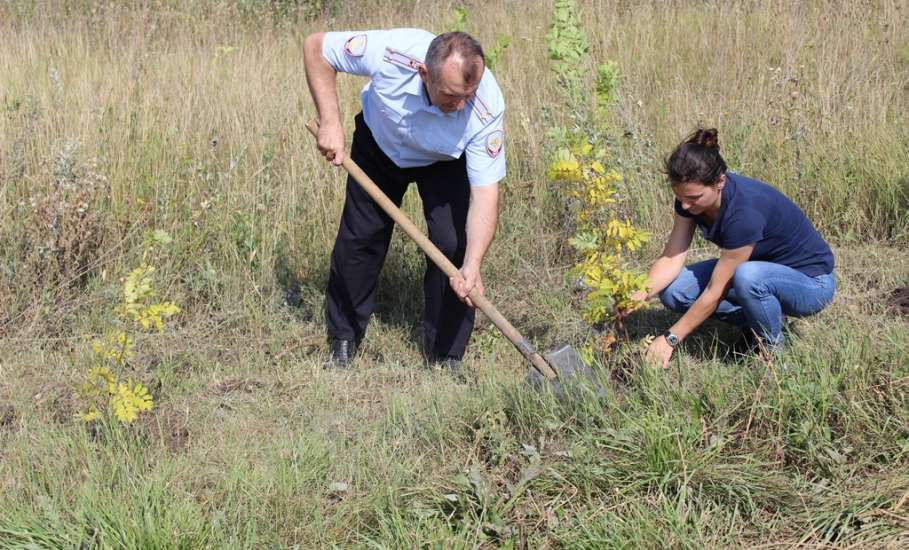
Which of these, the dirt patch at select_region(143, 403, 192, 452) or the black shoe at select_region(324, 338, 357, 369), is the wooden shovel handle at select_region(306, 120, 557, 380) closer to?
the black shoe at select_region(324, 338, 357, 369)

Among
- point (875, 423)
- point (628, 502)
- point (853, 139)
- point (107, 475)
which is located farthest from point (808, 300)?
point (107, 475)

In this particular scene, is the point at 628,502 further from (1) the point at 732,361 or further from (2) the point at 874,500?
(1) the point at 732,361

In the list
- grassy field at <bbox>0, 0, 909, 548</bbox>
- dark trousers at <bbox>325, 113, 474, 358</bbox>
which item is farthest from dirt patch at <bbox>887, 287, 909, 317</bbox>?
dark trousers at <bbox>325, 113, 474, 358</bbox>

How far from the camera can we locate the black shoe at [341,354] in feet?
15.6

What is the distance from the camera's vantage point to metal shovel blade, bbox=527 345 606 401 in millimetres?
3760

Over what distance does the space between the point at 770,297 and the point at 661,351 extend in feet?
1.73

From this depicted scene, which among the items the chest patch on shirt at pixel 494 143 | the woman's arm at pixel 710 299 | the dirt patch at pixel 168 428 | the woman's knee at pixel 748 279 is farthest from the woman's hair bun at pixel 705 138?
the dirt patch at pixel 168 428

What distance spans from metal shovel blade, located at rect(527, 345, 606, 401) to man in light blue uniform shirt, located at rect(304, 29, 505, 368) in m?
0.44

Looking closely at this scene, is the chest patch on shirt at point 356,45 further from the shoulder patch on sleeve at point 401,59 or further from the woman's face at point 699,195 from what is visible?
the woman's face at point 699,195

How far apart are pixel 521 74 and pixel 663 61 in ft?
3.43

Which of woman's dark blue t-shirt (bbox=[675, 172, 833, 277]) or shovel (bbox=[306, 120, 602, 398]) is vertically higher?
woman's dark blue t-shirt (bbox=[675, 172, 833, 277])

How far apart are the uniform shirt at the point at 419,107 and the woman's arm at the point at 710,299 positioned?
0.98 m

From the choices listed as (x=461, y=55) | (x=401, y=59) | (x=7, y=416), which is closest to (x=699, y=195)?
(x=461, y=55)

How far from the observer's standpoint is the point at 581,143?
4215mm
